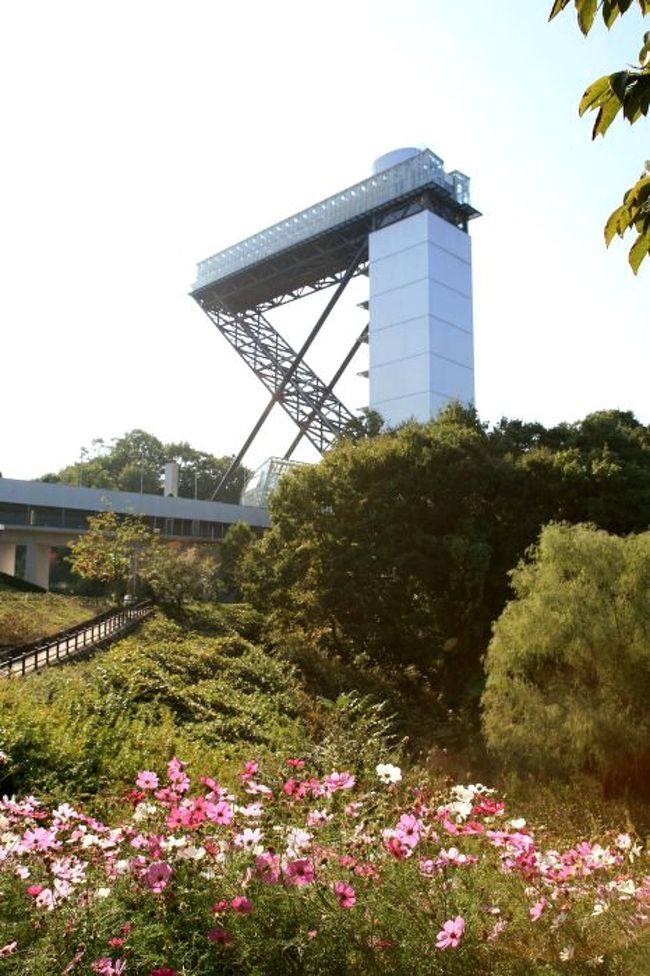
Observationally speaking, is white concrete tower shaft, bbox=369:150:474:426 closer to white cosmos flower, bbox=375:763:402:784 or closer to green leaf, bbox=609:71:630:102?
white cosmos flower, bbox=375:763:402:784

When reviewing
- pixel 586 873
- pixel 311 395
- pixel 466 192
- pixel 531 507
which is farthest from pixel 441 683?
pixel 466 192

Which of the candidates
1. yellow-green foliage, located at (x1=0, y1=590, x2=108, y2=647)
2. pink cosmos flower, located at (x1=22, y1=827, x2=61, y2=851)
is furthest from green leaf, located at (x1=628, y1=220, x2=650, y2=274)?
yellow-green foliage, located at (x1=0, y1=590, x2=108, y2=647)

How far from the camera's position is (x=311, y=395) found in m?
55.1

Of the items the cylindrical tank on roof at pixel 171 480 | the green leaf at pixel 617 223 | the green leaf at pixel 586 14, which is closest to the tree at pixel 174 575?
the cylindrical tank on roof at pixel 171 480

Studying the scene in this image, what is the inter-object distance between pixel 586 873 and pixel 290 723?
41.1 feet

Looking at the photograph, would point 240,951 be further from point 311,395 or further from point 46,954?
point 311,395

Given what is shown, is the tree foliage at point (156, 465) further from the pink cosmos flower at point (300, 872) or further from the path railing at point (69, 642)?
the pink cosmos flower at point (300, 872)

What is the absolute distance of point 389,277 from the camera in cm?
4922

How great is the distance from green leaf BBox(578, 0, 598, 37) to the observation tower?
44100mm

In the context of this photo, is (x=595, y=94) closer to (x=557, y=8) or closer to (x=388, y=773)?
(x=557, y=8)

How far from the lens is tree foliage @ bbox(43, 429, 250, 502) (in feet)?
267

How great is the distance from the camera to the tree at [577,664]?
14.8m

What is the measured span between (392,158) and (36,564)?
3475 cm

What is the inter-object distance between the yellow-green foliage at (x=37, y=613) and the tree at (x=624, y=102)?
2167 centimetres
